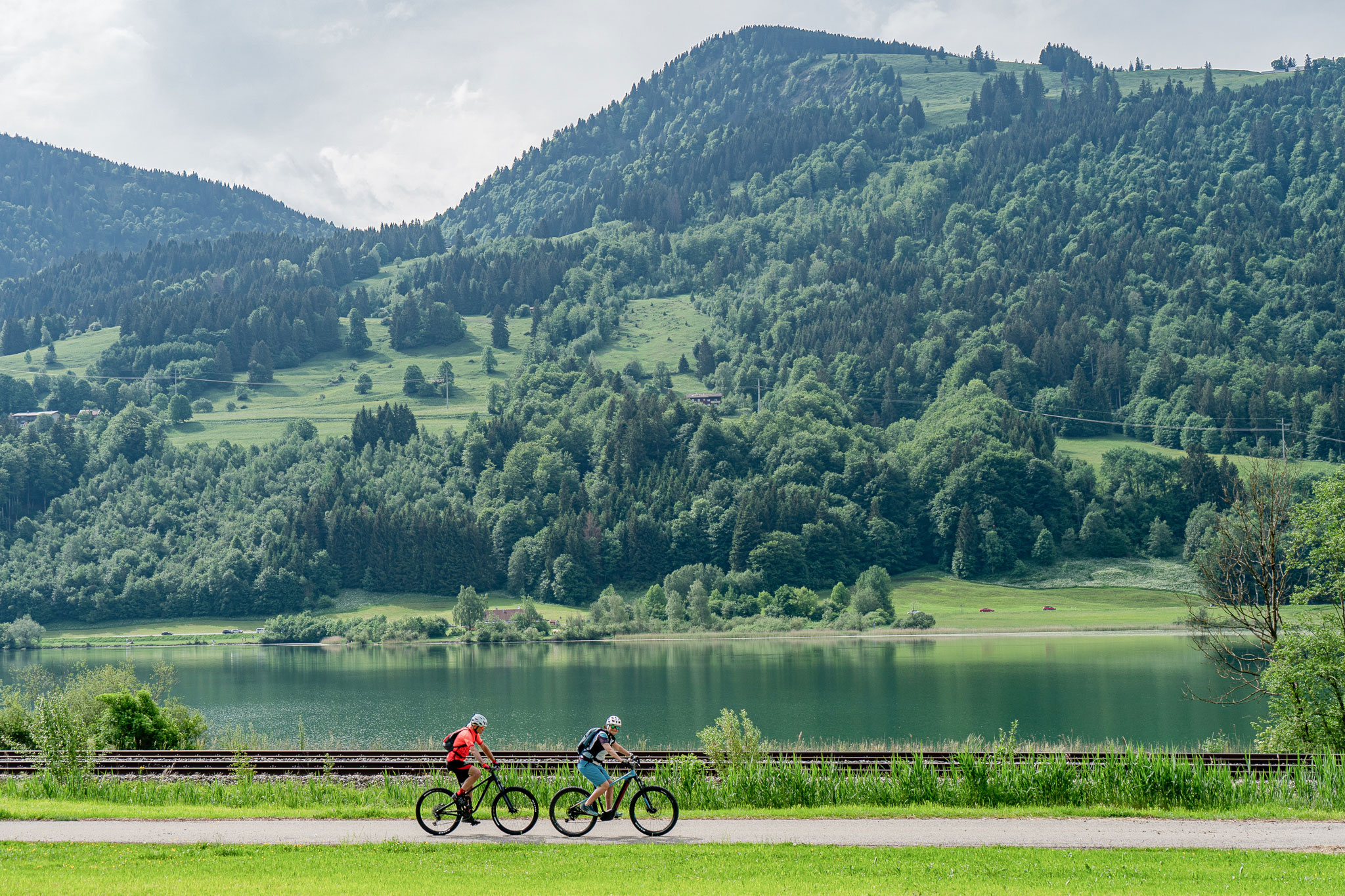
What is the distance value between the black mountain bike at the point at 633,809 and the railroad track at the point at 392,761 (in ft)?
22.5

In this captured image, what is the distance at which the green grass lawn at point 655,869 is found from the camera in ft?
56.4

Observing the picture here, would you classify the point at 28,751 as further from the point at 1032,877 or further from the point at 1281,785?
the point at 1281,785

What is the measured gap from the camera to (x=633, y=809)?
22.0 meters

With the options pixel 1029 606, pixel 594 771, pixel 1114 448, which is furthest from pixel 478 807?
pixel 1114 448

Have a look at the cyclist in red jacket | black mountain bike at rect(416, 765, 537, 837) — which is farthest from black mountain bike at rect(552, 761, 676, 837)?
the cyclist in red jacket

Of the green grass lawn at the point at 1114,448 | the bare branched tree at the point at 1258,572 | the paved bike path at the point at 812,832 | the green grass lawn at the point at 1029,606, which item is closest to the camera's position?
the paved bike path at the point at 812,832

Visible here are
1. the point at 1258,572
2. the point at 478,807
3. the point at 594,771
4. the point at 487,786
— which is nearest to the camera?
the point at 594,771

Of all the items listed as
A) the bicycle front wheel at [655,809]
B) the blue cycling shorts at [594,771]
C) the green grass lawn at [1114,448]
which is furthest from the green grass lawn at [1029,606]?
the blue cycling shorts at [594,771]

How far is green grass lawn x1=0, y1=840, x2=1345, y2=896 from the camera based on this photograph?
1720 centimetres

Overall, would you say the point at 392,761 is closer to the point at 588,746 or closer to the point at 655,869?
the point at 588,746

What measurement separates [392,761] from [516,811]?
1121 centimetres

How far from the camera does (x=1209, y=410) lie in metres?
178

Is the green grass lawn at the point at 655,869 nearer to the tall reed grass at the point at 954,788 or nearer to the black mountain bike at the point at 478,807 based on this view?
the black mountain bike at the point at 478,807

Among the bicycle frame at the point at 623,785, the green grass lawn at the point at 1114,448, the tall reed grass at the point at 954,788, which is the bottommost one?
the tall reed grass at the point at 954,788
